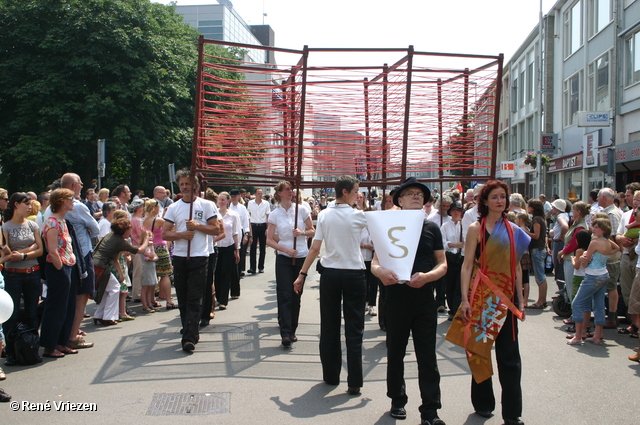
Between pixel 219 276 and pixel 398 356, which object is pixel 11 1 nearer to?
pixel 219 276

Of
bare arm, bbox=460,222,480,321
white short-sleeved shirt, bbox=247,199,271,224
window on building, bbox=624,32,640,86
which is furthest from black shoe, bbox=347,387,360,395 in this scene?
window on building, bbox=624,32,640,86

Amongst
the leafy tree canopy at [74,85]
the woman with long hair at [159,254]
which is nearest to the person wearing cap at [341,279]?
the woman with long hair at [159,254]

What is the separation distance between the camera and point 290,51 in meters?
6.98

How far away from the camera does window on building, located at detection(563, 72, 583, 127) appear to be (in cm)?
2948

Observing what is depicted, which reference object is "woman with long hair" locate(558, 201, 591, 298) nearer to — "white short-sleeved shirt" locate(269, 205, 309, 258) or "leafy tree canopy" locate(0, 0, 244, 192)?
"white short-sleeved shirt" locate(269, 205, 309, 258)

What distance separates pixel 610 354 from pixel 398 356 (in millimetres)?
3561

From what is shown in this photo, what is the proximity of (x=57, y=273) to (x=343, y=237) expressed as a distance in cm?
339

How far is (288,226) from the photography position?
7.80 m

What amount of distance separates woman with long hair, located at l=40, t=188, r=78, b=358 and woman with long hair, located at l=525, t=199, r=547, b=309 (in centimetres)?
728

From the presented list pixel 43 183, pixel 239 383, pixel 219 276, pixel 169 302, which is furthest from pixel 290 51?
pixel 43 183

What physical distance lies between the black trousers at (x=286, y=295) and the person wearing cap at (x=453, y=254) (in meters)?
2.65

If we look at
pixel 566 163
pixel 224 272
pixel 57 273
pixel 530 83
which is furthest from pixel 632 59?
pixel 57 273

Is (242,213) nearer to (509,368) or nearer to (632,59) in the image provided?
(509,368)

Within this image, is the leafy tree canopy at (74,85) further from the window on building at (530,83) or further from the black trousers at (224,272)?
the window on building at (530,83)
